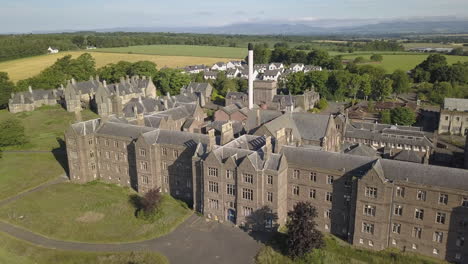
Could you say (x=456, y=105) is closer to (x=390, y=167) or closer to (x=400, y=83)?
(x=400, y=83)

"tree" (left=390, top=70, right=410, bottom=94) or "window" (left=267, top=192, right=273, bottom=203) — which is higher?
"tree" (left=390, top=70, right=410, bottom=94)

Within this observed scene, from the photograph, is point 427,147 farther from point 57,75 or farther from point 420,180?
point 57,75

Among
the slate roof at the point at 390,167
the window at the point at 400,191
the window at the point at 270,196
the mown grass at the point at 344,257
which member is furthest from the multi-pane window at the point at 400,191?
the window at the point at 270,196

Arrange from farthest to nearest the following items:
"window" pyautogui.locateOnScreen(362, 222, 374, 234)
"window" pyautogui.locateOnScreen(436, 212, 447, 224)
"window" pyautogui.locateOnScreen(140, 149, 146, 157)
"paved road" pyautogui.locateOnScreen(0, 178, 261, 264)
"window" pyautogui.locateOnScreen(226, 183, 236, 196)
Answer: "window" pyautogui.locateOnScreen(140, 149, 146, 157) → "window" pyautogui.locateOnScreen(226, 183, 236, 196) → "window" pyautogui.locateOnScreen(362, 222, 374, 234) → "paved road" pyautogui.locateOnScreen(0, 178, 261, 264) → "window" pyautogui.locateOnScreen(436, 212, 447, 224)

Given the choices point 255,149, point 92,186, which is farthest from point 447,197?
point 92,186

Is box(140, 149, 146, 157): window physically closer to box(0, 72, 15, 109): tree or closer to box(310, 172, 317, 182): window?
box(310, 172, 317, 182): window

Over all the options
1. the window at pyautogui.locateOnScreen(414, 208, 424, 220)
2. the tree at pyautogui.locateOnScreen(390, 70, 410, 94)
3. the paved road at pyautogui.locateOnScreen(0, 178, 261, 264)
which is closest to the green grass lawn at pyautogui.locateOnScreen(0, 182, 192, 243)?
the paved road at pyautogui.locateOnScreen(0, 178, 261, 264)
